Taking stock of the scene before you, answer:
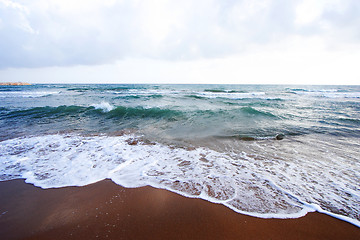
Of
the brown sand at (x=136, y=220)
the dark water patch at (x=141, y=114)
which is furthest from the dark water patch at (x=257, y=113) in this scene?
the brown sand at (x=136, y=220)

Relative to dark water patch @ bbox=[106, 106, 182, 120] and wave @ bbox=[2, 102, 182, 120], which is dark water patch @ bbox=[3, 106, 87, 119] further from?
dark water patch @ bbox=[106, 106, 182, 120]

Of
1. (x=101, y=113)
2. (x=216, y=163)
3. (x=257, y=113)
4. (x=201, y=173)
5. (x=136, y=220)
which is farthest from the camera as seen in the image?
(x=257, y=113)

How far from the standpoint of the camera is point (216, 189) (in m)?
2.79

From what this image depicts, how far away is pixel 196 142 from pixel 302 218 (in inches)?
135

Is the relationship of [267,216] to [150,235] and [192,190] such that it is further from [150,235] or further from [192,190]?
[150,235]

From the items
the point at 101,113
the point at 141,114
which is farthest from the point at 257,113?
the point at 101,113

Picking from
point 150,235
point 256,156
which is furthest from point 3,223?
point 256,156

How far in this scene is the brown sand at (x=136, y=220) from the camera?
74.9 inches

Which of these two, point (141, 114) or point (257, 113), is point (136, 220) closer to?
point (141, 114)

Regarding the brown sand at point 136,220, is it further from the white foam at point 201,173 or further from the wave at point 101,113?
the wave at point 101,113

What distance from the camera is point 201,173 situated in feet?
11.0

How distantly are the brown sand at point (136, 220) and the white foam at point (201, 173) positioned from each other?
0.19 metres

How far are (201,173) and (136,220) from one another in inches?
64.2

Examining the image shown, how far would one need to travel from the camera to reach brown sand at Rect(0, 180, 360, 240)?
1.90 metres
